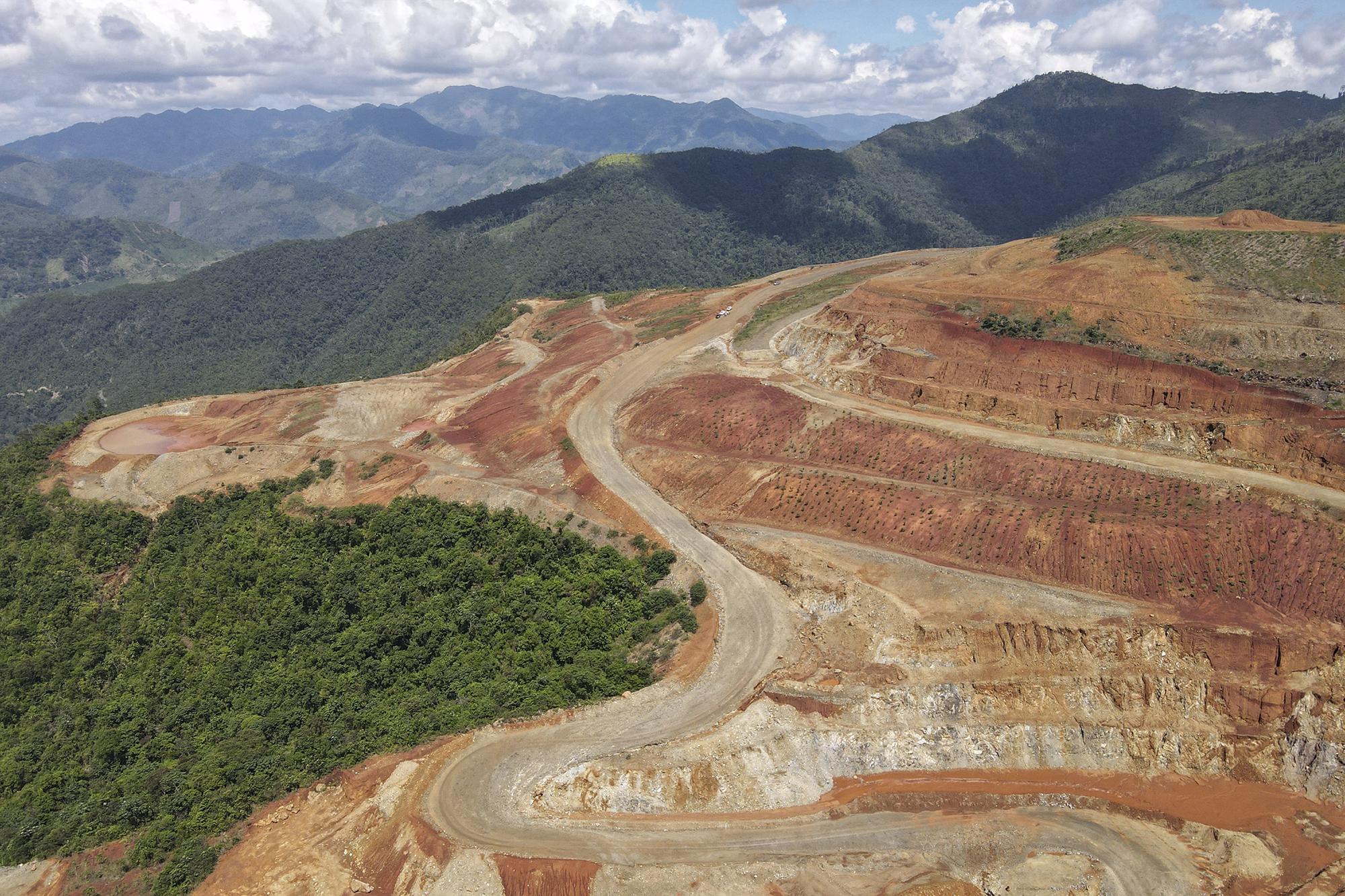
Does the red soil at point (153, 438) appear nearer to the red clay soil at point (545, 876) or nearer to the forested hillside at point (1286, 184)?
the red clay soil at point (545, 876)

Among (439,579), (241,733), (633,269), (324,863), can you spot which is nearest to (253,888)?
(324,863)

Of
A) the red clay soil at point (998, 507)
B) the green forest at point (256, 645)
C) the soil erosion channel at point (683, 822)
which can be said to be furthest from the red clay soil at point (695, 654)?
the red clay soil at point (998, 507)

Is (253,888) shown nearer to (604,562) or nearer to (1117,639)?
(604,562)

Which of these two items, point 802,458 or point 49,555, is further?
point 49,555

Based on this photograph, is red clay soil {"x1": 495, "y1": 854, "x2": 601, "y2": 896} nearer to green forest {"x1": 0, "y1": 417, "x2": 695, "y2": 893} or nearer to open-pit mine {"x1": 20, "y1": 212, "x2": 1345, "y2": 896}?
open-pit mine {"x1": 20, "y1": 212, "x2": 1345, "y2": 896}

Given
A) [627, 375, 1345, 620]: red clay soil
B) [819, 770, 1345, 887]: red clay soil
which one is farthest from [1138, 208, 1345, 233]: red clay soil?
[819, 770, 1345, 887]: red clay soil
